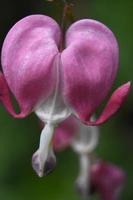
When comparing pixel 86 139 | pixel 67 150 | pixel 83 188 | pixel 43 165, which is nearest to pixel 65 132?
pixel 86 139

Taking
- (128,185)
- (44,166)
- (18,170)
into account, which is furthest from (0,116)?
(44,166)

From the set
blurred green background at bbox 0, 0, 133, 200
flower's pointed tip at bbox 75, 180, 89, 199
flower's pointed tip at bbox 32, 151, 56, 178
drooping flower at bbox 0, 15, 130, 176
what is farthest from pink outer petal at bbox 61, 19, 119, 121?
blurred green background at bbox 0, 0, 133, 200

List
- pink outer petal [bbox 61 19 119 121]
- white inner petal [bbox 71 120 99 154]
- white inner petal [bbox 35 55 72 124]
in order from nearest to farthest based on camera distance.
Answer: pink outer petal [bbox 61 19 119 121], white inner petal [bbox 35 55 72 124], white inner petal [bbox 71 120 99 154]

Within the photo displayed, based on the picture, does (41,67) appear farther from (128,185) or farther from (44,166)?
(128,185)

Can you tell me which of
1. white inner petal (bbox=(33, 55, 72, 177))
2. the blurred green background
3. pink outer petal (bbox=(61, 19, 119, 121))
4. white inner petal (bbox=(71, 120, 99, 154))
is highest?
pink outer petal (bbox=(61, 19, 119, 121))

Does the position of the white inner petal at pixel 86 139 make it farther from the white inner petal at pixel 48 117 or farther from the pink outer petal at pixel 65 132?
the white inner petal at pixel 48 117

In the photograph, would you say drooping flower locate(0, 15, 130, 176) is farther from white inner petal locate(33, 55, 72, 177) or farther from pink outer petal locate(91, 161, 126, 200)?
pink outer petal locate(91, 161, 126, 200)

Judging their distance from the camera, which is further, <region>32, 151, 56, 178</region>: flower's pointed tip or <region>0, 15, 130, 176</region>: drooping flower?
<region>32, 151, 56, 178</region>: flower's pointed tip

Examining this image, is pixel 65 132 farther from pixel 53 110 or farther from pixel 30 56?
pixel 30 56
